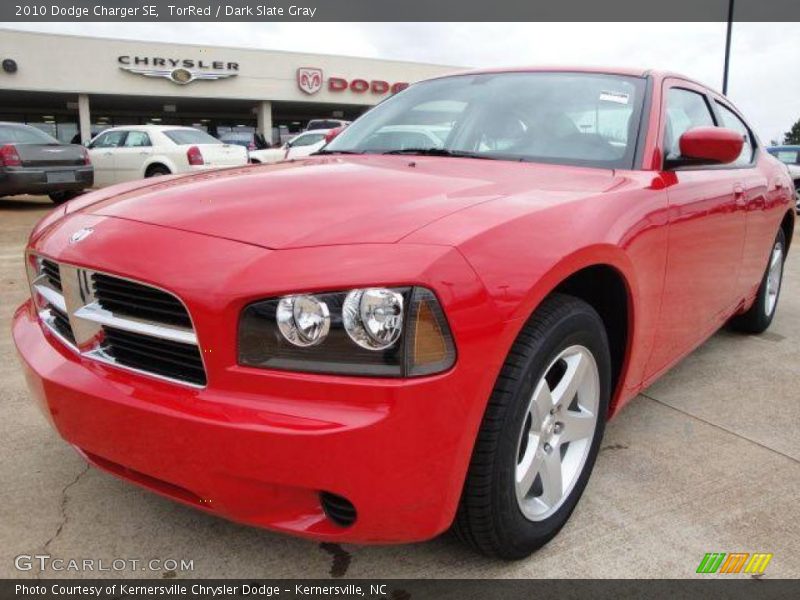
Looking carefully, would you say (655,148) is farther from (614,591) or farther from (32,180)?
(32,180)

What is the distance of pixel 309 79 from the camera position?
30203 millimetres

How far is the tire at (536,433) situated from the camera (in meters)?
1.64

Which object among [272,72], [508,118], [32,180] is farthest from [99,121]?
[508,118]

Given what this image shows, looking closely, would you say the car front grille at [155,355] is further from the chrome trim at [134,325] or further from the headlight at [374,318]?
the headlight at [374,318]

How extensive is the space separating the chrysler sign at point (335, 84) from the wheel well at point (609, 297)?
28702mm

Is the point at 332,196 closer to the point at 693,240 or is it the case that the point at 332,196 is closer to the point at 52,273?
the point at 52,273

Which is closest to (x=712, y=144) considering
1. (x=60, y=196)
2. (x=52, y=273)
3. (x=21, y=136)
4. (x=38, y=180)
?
(x=52, y=273)

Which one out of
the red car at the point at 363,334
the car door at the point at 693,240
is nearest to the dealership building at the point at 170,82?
the car door at the point at 693,240

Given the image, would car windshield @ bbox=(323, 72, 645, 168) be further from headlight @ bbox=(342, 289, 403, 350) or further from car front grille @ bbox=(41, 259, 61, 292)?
car front grille @ bbox=(41, 259, 61, 292)

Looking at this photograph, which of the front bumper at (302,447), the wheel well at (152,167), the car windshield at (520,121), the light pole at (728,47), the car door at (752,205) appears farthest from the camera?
the light pole at (728,47)

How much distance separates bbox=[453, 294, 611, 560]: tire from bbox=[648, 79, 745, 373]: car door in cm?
52

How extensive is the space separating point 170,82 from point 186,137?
17476 millimetres

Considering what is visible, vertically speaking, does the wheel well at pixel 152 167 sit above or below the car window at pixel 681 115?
below

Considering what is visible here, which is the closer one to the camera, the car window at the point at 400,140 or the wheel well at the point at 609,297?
the wheel well at the point at 609,297
